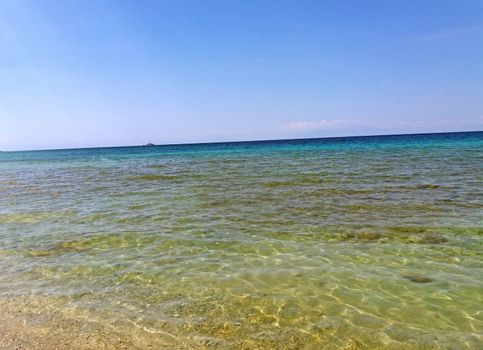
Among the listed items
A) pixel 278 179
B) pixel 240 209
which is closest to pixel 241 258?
pixel 240 209

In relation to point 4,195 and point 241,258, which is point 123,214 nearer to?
point 241,258

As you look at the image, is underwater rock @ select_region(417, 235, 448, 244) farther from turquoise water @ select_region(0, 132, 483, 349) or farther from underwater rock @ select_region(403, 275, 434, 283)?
underwater rock @ select_region(403, 275, 434, 283)

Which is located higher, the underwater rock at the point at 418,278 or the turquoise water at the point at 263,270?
the turquoise water at the point at 263,270

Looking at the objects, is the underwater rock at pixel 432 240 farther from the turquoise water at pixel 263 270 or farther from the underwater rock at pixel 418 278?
the underwater rock at pixel 418 278

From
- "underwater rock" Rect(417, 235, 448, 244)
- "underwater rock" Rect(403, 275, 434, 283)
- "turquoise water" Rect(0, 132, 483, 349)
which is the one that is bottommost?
"underwater rock" Rect(403, 275, 434, 283)

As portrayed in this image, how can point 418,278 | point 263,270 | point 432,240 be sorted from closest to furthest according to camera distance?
point 418,278, point 263,270, point 432,240

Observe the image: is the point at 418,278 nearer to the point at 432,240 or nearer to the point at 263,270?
the point at 432,240

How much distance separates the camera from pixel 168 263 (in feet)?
22.4

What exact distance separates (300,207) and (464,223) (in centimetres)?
440

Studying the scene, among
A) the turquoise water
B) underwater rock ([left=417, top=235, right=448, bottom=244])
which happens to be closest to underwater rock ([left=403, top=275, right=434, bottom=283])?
the turquoise water

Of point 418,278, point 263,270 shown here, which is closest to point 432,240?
point 418,278

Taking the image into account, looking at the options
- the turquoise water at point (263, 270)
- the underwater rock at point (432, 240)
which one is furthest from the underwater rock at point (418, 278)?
the underwater rock at point (432, 240)

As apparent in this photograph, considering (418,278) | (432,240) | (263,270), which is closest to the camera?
(418,278)

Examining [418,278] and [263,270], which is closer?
[418,278]
